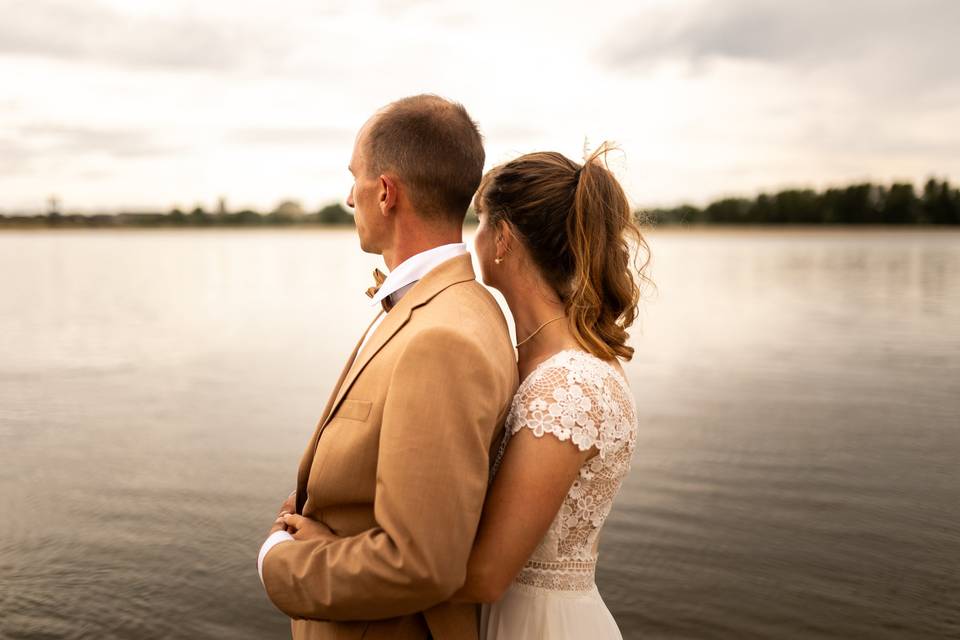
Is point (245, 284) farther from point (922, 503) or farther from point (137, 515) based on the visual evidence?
point (922, 503)

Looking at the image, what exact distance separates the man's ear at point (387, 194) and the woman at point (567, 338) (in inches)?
17.0

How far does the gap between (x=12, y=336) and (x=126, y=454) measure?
11391 mm

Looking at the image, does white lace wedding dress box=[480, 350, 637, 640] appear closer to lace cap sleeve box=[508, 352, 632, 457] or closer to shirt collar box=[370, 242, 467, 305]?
lace cap sleeve box=[508, 352, 632, 457]

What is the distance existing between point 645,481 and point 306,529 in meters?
6.05

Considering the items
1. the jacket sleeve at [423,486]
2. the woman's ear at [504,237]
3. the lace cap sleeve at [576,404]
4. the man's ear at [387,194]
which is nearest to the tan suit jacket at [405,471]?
the jacket sleeve at [423,486]

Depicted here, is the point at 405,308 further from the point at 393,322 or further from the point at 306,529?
the point at 306,529

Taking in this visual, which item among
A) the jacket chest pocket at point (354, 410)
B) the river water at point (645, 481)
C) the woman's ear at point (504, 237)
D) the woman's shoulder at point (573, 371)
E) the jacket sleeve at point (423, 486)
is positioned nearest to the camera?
the jacket sleeve at point (423, 486)

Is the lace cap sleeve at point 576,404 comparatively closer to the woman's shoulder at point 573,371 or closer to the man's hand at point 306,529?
the woman's shoulder at point 573,371

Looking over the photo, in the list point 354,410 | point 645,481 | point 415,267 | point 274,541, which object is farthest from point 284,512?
point 645,481

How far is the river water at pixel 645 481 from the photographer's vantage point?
5.63 metres

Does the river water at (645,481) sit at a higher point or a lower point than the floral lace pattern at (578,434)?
lower

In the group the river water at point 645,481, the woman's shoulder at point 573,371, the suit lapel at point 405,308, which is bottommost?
the river water at point 645,481

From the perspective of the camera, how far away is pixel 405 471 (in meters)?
2.08

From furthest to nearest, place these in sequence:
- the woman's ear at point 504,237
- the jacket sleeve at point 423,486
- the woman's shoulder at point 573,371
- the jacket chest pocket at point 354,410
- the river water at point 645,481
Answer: the river water at point 645,481
the woman's ear at point 504,237
the woman's shoulder at point 573,371
the jacket chest pocket at point 354,410
the jacket sleeve at point 423,486
